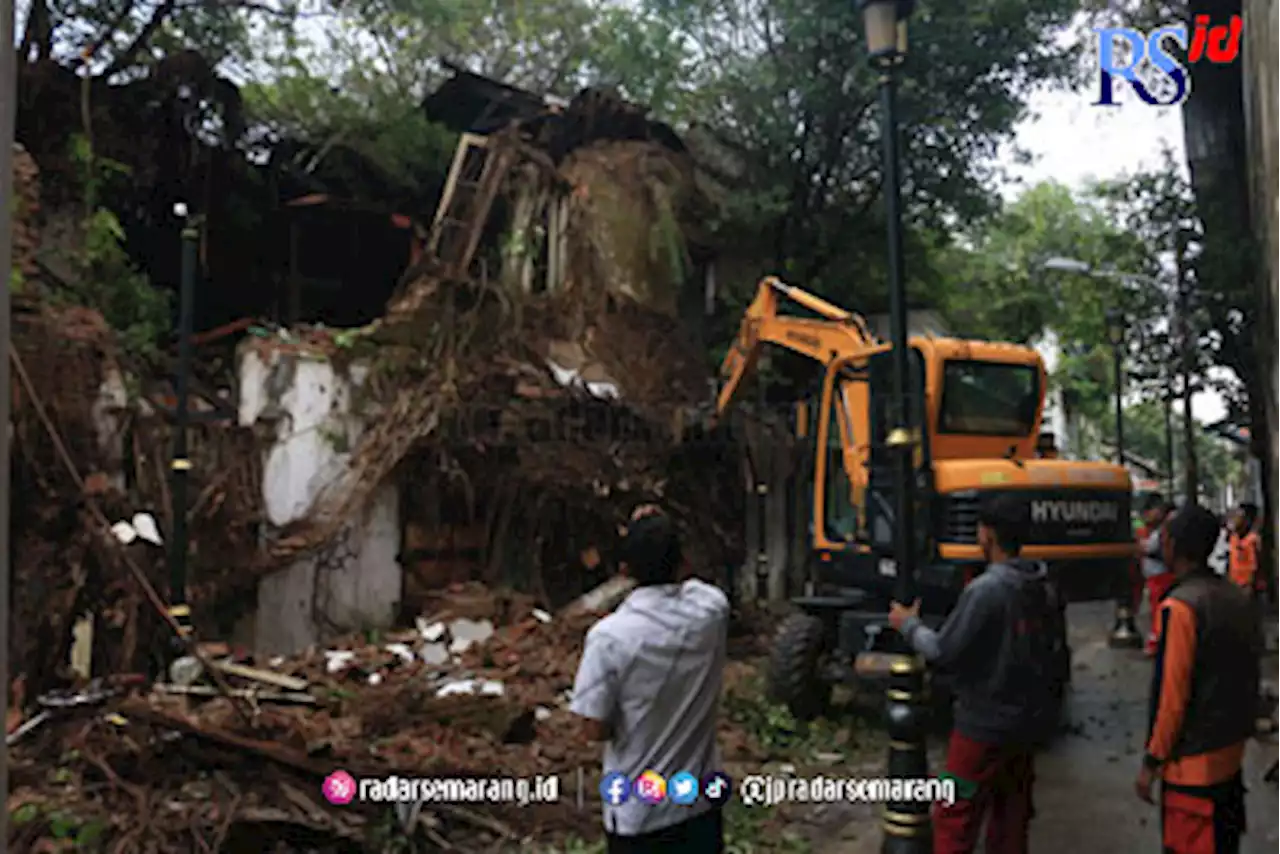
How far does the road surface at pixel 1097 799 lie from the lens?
4824 millimetres

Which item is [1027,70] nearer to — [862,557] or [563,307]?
[563,307]

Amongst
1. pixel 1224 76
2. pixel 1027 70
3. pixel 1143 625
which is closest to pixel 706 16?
pixel 1027 70

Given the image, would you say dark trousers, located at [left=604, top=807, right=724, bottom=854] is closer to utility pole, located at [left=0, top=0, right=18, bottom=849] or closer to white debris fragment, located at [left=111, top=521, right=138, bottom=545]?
utility pole, located at [left=0, top=0, right=18, bottom=849]

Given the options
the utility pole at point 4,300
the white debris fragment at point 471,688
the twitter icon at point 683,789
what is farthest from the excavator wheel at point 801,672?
the utility pole at point 4,300

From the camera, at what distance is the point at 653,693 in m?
2.65

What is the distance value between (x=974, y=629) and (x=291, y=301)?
41.0ft

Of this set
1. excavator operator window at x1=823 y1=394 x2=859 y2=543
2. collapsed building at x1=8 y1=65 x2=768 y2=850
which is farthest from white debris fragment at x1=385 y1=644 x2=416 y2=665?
excavator operator window at x1=823 y1=394 x2=859 y2=543

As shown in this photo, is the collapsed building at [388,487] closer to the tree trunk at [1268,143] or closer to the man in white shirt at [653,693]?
the man in white shirt at [653,693]

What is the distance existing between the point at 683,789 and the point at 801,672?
4408 millimetres

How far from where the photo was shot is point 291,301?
14.0m

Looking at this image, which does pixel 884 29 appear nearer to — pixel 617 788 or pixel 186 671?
pixel 617 788

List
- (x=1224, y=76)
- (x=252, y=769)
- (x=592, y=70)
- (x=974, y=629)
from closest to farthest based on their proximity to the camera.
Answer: (x=974, y=629), (x=252, y=769), (x=1224, y=76), (x=592, y=70)

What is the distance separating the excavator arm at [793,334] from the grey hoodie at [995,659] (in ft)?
13.0

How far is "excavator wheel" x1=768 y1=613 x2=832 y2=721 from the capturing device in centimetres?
693
